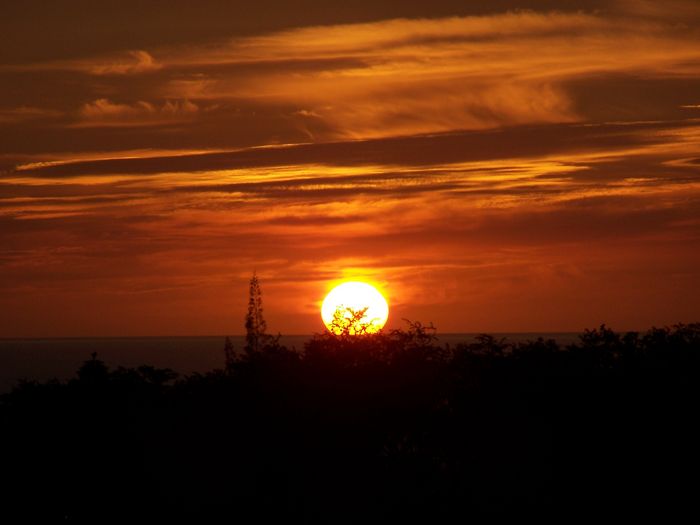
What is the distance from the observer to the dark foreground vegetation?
99.0 feet

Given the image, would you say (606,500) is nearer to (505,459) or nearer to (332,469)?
(505,459)

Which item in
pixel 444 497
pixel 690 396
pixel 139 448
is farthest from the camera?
pixel 139 448

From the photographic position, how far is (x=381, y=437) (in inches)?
1309

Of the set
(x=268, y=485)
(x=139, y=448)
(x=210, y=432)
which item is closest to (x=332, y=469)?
(x=268, y=485)

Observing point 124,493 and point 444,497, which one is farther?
point 124,493

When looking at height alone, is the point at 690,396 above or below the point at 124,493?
above

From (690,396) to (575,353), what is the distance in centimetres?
396

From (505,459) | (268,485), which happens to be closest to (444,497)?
(505,459)

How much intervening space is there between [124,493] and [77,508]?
1.69 meters

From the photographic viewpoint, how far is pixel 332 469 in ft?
105

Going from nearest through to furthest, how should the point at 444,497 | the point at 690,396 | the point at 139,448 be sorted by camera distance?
the point at 444,497 < the point at 690,396 < the point at 139,448

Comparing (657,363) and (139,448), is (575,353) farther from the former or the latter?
(139,448)

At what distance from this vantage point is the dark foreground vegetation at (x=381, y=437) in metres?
30.2

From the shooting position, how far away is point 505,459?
31.3m
